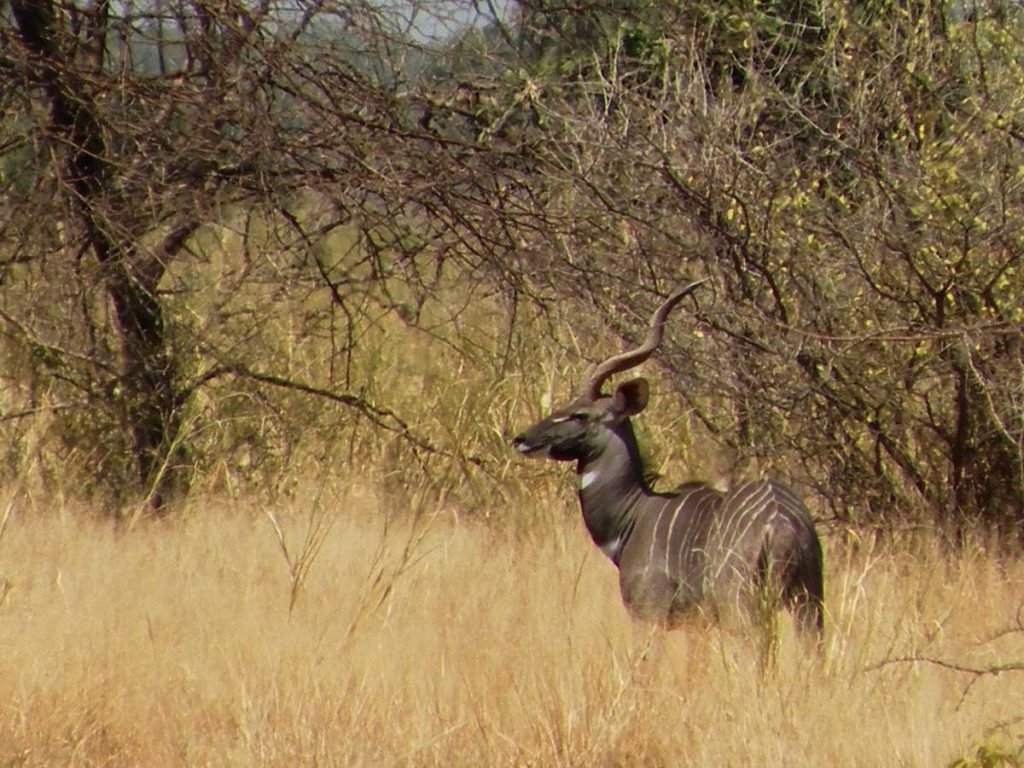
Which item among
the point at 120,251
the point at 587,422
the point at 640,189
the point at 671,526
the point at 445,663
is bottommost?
the point at 445,663

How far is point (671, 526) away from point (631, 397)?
1.83 ft

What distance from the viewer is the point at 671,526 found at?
6352 mm

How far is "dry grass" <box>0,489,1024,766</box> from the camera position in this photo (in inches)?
191

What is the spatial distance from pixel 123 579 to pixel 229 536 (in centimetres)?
91

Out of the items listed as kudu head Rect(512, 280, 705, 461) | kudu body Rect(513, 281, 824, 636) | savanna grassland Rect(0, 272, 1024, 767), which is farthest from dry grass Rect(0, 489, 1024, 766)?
kudu head Rect(512, 280, 705, 461)

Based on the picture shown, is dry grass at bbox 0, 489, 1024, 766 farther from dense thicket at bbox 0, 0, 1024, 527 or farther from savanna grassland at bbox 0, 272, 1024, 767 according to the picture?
dense thicket at bbox 0, 0, 1024, 527

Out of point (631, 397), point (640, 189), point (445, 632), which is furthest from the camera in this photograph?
point (640, 189)

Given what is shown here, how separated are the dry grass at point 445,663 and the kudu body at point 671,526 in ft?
0.48

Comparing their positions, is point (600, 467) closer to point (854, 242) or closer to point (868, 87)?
point (854, 242)

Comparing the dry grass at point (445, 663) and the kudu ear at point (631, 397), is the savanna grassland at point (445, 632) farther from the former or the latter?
the kudu ear at point (631, 397)

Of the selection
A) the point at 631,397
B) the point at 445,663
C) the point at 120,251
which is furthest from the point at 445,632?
the point at 120,251

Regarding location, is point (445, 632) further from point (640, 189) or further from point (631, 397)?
point (640, 189)

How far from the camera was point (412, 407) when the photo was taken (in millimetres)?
9656

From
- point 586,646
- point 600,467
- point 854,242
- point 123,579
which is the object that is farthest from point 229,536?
point 854,242
